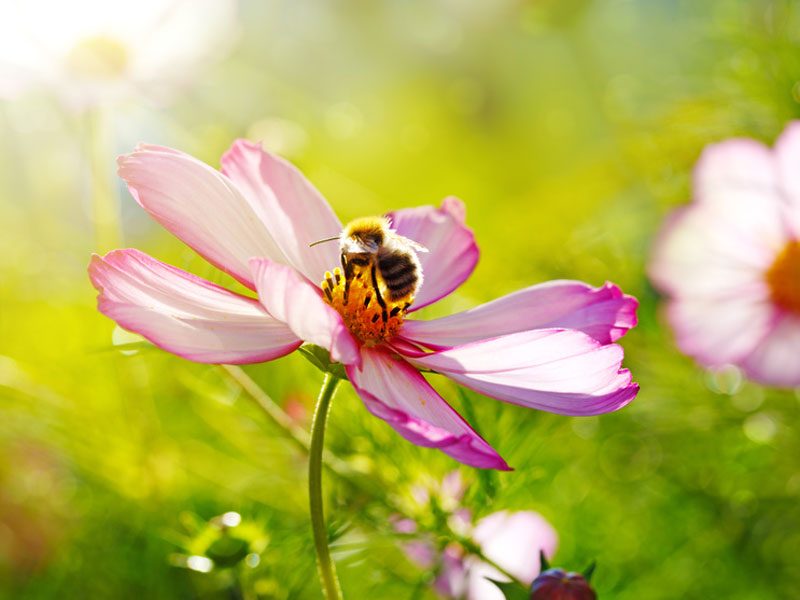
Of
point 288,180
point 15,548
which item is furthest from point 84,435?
point 288,180

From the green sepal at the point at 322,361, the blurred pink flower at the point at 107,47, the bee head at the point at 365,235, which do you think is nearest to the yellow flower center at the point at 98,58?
the blurred pink flower at the point at 107,47

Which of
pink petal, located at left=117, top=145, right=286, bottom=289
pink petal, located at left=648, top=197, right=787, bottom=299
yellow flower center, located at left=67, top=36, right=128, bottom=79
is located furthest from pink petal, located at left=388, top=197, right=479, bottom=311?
yellow flower center, located at left=67, top=36, right=128, bottom=79

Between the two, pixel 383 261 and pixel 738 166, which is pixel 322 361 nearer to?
pixel 383 261

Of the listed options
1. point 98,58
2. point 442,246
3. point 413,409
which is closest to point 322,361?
point 413,409

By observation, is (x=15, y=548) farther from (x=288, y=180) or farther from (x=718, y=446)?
(x=718, y=446)

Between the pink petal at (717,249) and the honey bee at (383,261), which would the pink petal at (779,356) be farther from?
the honey bee at (383,261)

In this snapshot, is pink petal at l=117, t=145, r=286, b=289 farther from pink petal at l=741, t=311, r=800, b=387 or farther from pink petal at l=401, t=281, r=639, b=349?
pink petal at l=741, t=311, r=800, b=387
